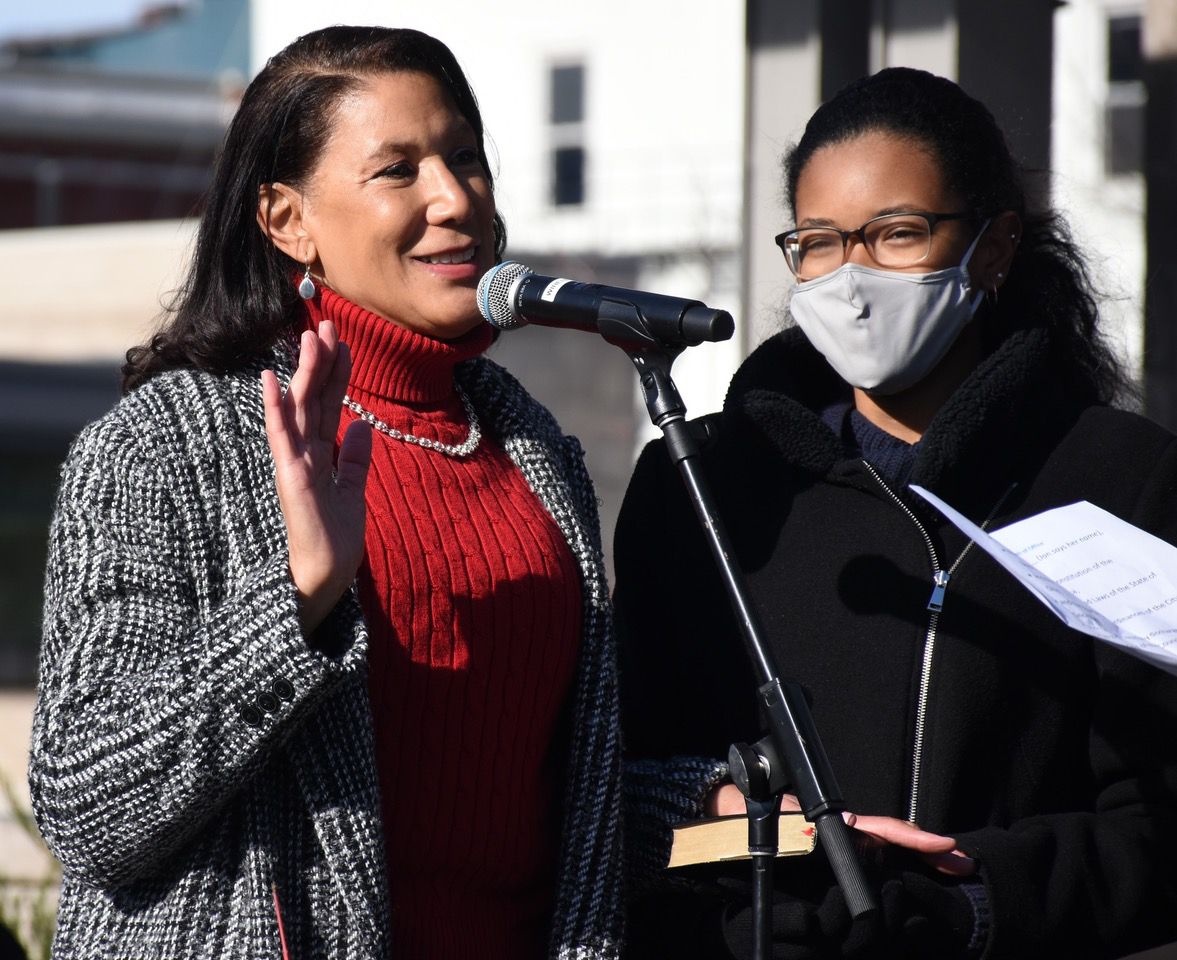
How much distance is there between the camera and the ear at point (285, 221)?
8.45ft

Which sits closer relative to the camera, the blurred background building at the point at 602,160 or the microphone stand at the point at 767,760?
the microphone stand at the point at 767,760

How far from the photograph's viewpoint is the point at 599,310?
2217mm

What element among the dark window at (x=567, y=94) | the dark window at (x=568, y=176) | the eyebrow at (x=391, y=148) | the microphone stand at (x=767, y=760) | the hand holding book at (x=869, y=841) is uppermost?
the dark window at (x=567, y=94)

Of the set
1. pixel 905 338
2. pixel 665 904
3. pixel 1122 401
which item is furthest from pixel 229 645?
pixel 1122 401

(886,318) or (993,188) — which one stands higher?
(993,188)

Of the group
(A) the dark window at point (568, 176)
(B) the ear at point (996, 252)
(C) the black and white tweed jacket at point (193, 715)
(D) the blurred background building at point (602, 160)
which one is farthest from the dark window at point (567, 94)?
(C) the black and white tweed jacket at point (193, 715)

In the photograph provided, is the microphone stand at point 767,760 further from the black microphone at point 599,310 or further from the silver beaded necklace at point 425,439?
the silver beaded necklace at point 425,439

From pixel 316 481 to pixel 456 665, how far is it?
0.42 m

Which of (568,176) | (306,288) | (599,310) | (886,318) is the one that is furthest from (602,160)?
(599,310)

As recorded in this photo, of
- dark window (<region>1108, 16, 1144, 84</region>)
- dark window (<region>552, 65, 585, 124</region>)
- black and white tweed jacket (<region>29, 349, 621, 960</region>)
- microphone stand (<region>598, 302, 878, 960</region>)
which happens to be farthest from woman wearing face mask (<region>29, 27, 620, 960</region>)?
dark window (<region>552, 65, 585, 124</region>)

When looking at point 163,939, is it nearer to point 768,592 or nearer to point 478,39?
point 768,592

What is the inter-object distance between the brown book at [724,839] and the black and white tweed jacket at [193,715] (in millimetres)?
452

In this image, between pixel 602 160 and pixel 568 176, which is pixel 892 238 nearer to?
pixel 602 160

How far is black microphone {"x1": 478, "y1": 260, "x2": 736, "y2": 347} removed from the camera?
214 centimetres
